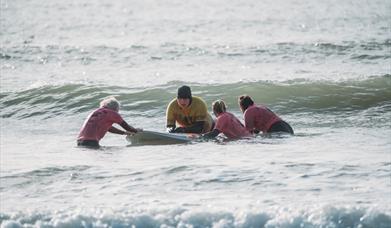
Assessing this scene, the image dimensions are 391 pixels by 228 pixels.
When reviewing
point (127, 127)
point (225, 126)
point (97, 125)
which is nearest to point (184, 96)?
point (225, 126)

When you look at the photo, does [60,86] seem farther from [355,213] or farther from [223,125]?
[355,213]

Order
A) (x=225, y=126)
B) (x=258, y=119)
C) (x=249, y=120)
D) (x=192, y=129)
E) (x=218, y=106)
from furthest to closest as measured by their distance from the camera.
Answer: (x=192, y=129) → (x=258, y=119) → (x=249, y=120) → (x=225, y=126) → (x=218, y=106)

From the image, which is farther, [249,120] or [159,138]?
[249,120]

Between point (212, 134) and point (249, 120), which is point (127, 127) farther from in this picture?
point (249, 120)

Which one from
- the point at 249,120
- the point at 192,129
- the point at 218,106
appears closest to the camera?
the point at 218,106

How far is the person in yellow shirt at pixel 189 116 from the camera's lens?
15.7 meters

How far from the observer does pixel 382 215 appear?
9.70 metres

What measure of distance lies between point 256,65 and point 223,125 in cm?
1179

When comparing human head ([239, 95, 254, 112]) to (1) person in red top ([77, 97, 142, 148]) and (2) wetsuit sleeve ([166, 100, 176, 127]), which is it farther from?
(1) person in red top ([77, 97, 142, 148])

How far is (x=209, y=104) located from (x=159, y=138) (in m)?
6.46

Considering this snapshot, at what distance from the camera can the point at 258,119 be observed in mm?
15531

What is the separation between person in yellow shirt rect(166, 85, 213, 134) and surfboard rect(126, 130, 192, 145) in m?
0.54

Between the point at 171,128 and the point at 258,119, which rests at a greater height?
the point at 258,119

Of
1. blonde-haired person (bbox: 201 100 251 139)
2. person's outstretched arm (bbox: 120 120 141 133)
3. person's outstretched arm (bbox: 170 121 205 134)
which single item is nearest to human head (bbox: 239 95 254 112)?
blonde-haired person (bbox: 201 100 251 139)
